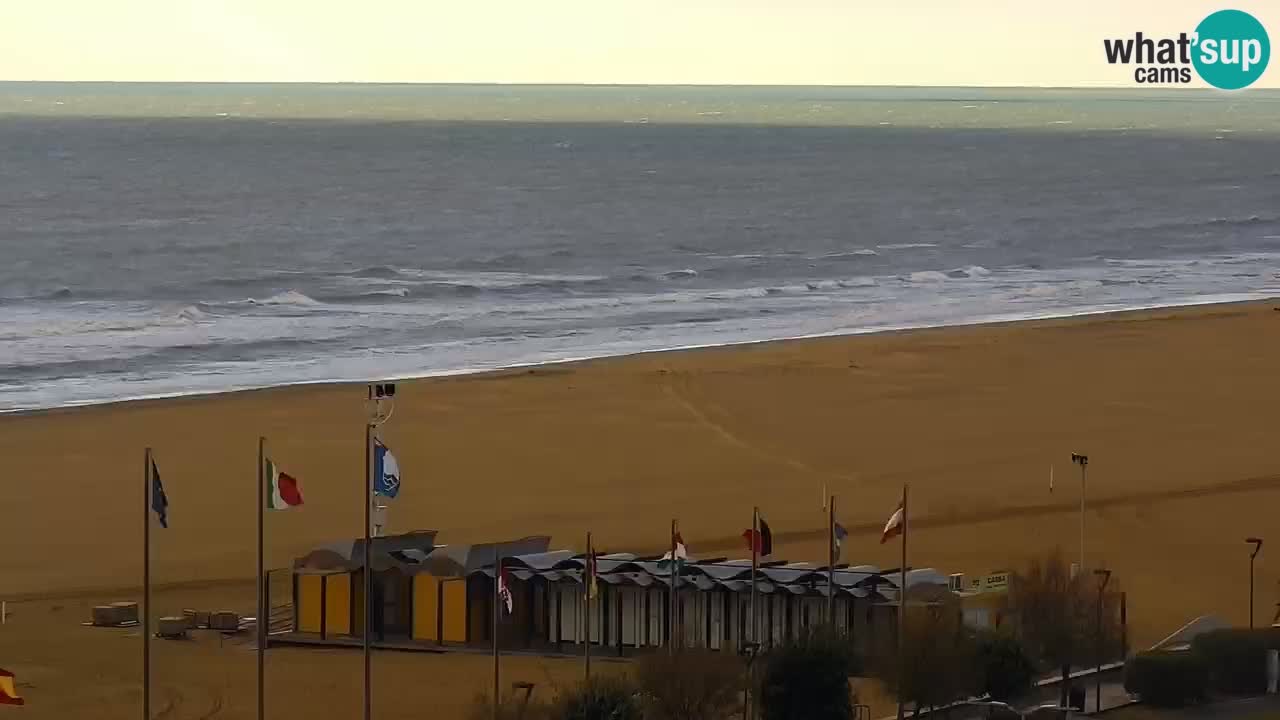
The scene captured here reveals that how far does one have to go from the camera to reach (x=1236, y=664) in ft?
89.7

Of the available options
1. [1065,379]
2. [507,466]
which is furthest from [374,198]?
[507,466]

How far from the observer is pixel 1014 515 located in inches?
1587

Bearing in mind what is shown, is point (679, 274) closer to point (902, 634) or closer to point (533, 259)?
point (533, 259)

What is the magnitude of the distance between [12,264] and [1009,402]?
56.9m

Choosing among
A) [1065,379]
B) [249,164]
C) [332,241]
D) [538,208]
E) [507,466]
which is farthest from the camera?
[249,164]

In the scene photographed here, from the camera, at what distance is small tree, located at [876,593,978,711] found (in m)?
25.8

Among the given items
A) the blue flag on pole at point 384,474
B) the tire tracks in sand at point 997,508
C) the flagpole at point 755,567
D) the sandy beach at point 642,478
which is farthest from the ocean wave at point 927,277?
the blue flag on pole at point 384,474

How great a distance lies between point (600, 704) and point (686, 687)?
1.28 meters

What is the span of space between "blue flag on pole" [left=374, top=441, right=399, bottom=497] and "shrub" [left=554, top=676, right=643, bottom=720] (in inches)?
166

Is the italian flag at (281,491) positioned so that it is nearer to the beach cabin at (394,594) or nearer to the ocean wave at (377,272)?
the beach cabin at (394,594)

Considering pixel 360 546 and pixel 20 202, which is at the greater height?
pixel 20 202

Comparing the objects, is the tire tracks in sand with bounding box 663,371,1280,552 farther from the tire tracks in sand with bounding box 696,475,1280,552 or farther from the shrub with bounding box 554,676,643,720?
the shrub with bounding box 554,676,643,720

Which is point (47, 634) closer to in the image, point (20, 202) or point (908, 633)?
point (908, 633)

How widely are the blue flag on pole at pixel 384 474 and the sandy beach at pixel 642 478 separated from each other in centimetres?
251
